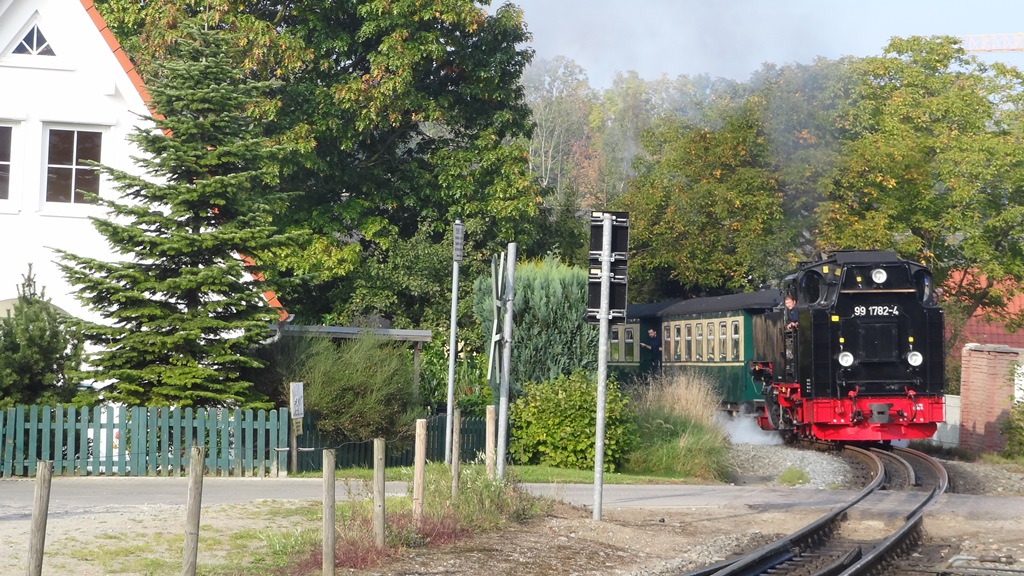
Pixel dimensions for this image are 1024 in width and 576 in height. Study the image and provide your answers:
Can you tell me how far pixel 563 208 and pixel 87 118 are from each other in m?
15.7

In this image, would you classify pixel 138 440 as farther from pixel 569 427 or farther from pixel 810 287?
pixel 810 287

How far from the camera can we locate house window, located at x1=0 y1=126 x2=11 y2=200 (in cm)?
2203

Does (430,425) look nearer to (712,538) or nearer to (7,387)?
(7,387)

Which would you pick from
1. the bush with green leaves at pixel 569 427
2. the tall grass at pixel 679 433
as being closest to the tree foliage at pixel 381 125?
the tall grass at pixel 679 433

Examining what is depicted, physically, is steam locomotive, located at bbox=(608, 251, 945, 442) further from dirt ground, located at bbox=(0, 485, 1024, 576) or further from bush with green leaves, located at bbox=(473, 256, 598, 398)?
dirt ground, located at bbox=(0, 485, 1024, 576)

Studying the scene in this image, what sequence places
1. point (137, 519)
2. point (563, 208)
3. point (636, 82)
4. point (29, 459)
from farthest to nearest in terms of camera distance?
1. point (636, 82)
2. point (563, 208)
3. point (29, 459)
4. point (137, 519)

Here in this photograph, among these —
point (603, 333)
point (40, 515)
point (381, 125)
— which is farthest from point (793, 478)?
point (40, 515)

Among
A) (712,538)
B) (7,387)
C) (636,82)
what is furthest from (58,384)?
(636,82)

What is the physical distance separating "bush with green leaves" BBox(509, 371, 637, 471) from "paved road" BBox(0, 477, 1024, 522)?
1.97 m

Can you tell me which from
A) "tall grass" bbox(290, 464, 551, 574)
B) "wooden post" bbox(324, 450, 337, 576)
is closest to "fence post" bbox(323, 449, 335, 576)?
"wooden post" bbox(324, 450, 337, 576)

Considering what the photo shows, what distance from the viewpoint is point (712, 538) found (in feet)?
44.1

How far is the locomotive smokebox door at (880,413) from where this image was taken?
2281 cm

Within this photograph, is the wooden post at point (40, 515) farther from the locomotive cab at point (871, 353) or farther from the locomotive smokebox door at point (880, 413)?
the locomotive smokebox door at point (880, 413)

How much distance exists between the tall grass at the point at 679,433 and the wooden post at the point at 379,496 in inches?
418
